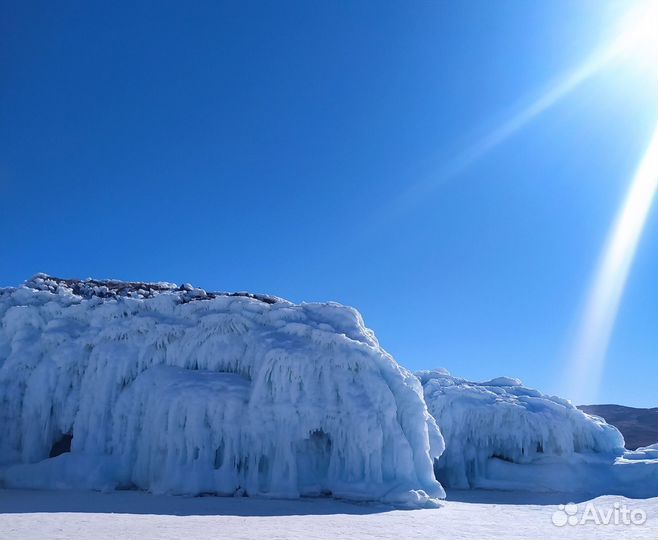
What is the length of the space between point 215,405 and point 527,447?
16.8 meters

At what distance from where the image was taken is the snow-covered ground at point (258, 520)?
39.2ft

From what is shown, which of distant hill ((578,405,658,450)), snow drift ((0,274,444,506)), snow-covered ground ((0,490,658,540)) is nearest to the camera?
snow-covered ground ((0,490,658,540))

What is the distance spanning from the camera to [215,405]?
62.7 feet

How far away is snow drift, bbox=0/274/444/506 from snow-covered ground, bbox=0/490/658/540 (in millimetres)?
1224

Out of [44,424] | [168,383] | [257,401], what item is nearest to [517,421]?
[257,401]

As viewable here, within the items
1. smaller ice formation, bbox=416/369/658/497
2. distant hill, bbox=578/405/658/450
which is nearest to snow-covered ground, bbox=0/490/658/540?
smaller ice formation, bbox=416/369/658/497

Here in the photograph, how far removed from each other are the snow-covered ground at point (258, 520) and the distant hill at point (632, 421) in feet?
143

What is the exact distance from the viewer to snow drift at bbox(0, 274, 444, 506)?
61.1 ft

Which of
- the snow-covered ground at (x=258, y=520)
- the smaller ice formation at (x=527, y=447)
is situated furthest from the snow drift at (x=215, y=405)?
the smaller ice formation at (x=527, y=447)

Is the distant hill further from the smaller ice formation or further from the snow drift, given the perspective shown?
the snow drift

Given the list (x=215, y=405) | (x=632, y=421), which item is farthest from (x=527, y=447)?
(x=632, y=421)

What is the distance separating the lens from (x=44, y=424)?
73.7 ft

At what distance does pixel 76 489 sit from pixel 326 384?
9092 millimetres

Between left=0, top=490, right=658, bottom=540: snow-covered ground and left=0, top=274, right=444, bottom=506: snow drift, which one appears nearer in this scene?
left=0, top=490, right=658, bottom=540: snow-covered ground
